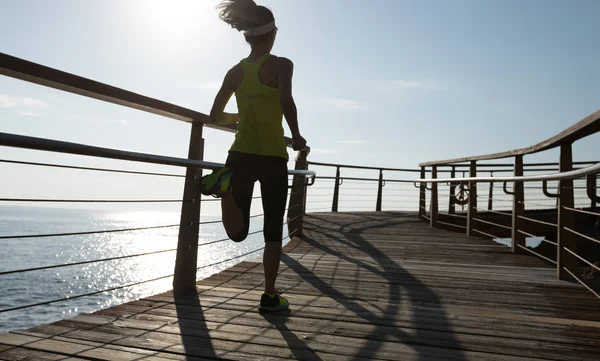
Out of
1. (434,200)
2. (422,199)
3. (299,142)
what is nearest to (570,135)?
(299,142)

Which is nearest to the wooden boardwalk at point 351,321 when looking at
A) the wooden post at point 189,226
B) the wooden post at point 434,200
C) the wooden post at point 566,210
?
the wooden post at point 189,226

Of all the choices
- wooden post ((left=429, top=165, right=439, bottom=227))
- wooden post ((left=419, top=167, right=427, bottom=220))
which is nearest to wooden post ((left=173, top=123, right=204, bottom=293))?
wooden post ((left=429, top=165, right=439, bottom=227))

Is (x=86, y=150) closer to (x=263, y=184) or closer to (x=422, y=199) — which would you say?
(x=263, y=184)

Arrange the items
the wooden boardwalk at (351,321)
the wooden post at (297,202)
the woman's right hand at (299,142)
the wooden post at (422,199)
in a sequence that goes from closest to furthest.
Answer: the wooden boardwalk at (351,321)
the woman's right hand at (299,142)
the wooden post at (297,202)
the wooden post at (422,199)

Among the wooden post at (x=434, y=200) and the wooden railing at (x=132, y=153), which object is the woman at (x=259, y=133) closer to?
the wooden railing at (x=132, y=153)

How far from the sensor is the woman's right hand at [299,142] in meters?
2.84

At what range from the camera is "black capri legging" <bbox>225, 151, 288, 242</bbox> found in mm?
2834

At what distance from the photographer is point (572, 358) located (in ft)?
7.23

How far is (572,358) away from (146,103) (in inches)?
92.1

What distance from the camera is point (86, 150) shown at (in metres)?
2.39

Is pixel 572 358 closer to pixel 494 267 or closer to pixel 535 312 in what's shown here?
pixel 535 312

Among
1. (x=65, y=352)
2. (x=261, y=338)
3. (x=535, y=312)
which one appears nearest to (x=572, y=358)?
(x=535, y=312)

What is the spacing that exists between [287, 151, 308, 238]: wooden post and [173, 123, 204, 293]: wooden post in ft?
9.13

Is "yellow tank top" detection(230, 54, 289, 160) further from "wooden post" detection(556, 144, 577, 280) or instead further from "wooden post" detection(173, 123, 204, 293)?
"wooden post" detection(556, 144, 577, 280)
